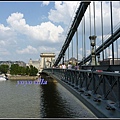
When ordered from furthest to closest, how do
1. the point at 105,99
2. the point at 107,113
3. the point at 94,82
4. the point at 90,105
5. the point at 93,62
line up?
the point at 93,62
the point at 94,82
the point at 90,105
the point at 105,99
the point at 107,113

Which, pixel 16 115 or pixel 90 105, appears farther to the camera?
pixel 16 115

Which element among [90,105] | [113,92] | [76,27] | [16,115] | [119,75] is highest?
[76,27]

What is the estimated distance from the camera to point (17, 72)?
83.4 meters

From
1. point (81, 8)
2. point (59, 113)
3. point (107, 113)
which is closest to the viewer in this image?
point (107, 113)

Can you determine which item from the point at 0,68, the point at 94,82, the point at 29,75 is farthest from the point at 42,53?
the point at 94,82

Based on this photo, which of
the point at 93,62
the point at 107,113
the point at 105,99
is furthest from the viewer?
the point at 93,62

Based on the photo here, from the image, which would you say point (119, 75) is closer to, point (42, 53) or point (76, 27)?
point (76, 27)

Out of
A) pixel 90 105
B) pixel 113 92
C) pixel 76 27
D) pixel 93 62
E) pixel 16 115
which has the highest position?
pixel 76 27

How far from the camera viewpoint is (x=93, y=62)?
17328mm

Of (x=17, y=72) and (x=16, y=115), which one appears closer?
(x=16, y=115)

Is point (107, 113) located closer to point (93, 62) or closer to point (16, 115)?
point (16, 115)

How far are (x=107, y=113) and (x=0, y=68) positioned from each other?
334 ft

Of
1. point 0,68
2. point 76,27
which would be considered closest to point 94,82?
point 76,27

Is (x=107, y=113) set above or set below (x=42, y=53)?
below
